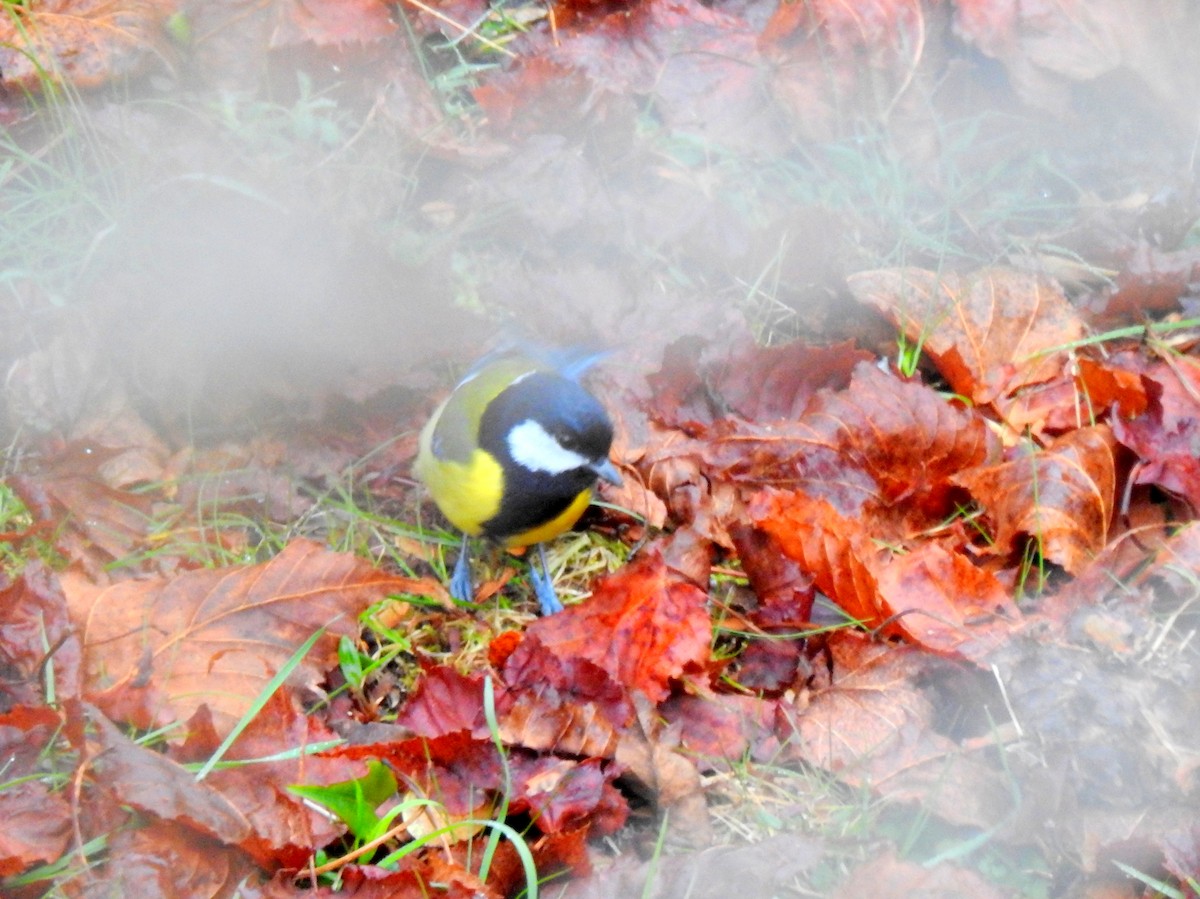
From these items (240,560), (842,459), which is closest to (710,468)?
(842,459)

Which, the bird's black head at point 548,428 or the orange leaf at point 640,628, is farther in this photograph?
the bird's black head at point 548,428

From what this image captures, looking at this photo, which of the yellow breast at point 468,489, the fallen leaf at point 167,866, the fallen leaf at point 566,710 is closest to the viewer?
the fallen leaf at point 167,866

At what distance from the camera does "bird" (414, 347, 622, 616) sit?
9.48 feet

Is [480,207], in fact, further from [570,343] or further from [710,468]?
[710,468]

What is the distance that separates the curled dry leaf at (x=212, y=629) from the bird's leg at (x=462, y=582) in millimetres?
326

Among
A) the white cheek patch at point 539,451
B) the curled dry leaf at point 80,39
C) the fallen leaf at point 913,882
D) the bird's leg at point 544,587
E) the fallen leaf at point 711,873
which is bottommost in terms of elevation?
the fallen leaf at point 913,882

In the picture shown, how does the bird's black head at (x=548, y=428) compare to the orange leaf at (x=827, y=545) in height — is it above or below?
above

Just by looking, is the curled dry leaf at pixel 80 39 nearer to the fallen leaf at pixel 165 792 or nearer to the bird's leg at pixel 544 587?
the bird's leg at pixel 544 587

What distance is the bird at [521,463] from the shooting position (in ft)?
9.48

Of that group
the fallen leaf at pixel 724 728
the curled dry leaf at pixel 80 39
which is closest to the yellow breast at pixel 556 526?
the fallen leaf at pixel 724 728

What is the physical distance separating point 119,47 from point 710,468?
2355 millimetres

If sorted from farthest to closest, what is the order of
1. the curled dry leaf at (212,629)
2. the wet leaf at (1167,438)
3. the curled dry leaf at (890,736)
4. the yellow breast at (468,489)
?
the yellow breast at (468,489)
the wet leaf at (1167,438)
the curled dry leaf at (212,629)
the curled dry leaf at (890,736)

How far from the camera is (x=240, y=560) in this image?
3070 mm

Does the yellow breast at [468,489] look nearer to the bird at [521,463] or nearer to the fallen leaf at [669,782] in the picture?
the bird at [521,463]
